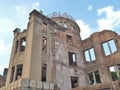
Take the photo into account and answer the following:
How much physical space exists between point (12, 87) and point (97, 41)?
41.0 feet

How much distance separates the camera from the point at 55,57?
15070 mm

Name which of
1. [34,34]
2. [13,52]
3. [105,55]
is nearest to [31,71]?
[34,34]

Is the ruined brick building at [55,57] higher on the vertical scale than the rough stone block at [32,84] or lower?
higher

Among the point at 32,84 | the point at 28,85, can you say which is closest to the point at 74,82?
the point at 32,84

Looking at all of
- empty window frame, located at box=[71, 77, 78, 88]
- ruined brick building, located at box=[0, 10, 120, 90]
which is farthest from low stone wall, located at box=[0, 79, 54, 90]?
empty window frame, located at box=[71, 77, 78, 88]

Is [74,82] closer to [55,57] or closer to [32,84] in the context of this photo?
[55,57]

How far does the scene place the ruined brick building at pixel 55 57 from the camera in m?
Result: 12.1

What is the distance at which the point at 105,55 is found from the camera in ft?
54.2

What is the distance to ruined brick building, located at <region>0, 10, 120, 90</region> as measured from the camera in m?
12.1

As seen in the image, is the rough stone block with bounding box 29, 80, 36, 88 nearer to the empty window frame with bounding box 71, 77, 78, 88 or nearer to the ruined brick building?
the ruined brick building

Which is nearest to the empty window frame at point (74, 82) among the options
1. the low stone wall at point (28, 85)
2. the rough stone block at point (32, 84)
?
the low stone wall at point (28, 85)

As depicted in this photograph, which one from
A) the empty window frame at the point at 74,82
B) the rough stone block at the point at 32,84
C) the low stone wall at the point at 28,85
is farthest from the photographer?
the empty window frame at the point at 74,82

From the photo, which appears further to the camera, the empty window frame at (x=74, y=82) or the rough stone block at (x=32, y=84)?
the empty window frame at (x=74, y=82)

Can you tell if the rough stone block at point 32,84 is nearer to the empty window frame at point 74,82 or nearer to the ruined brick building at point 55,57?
the ruined brick building at point 55,57
